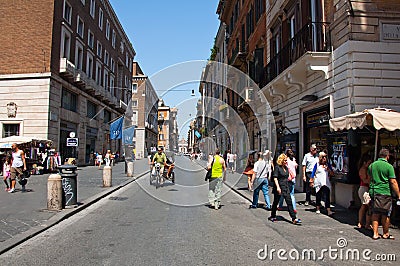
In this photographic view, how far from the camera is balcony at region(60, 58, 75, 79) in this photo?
2634 cm

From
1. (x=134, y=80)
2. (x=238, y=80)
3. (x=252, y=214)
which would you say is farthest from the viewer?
(x=134, y=80)

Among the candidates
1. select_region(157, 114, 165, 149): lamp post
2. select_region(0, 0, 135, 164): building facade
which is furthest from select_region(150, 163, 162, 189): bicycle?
select_region(157, 114, 165, 149): lamp post

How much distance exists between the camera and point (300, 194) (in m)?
12.7

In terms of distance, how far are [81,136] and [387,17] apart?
2758 centimetres

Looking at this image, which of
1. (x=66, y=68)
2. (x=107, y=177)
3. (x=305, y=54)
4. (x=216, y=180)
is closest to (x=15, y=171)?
(x=107, y=177)

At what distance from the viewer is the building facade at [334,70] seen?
32.1 feet

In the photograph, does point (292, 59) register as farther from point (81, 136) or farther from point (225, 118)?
point (81, 136)

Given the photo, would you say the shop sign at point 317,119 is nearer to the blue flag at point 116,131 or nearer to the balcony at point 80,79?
the blue flag at point 116,131

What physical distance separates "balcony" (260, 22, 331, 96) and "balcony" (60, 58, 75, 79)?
17.6m

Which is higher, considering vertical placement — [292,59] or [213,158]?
[292,59]

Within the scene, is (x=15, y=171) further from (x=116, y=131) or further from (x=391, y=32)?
(x=391, y=32)

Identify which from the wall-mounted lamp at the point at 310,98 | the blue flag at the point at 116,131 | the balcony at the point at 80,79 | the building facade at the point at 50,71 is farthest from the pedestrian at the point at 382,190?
the balcony at the point at 80,79

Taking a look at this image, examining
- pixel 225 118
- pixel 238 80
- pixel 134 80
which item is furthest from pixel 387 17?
pixel 134 80

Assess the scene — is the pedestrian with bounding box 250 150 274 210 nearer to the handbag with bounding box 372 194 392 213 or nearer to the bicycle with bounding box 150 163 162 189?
the handbag with bounding box 372 194 392 213
